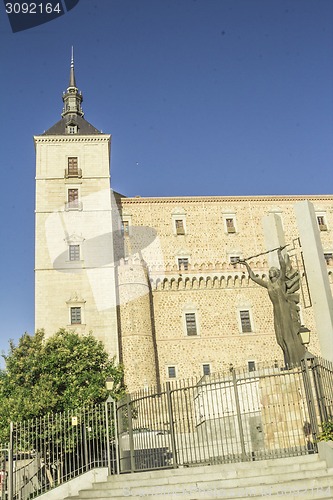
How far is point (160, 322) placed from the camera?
115 feet

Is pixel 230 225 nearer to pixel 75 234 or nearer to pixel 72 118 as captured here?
pixel 75 234

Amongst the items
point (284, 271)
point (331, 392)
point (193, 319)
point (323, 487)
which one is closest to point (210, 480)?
point (323, 487)

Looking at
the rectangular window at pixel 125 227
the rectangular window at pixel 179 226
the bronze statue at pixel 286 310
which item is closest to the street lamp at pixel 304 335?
the bronze statue at pixel 286 310

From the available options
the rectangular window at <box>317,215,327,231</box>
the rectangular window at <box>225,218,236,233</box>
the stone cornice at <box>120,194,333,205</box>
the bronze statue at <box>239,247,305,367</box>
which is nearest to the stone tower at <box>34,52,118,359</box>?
the stone cornice at <box>120,194,333,205</box>

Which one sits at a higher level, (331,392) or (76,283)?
(76,283)

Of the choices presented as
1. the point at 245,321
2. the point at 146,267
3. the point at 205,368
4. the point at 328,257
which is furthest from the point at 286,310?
the point at 328,257

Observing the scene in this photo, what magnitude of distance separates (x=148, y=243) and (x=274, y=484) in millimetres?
30291

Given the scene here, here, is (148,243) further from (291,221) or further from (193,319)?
(291,221)

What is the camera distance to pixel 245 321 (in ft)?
118

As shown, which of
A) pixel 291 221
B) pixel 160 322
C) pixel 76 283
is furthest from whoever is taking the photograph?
pixel 291 221

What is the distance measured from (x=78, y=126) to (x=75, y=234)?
32.5 feet

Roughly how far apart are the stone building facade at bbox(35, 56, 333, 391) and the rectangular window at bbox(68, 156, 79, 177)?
70 millimetres

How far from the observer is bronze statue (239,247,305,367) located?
1257 cm

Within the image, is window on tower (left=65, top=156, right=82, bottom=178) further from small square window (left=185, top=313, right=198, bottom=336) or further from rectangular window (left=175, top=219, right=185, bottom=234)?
small square window (left=185, top=313, right=198, bottom=336)
